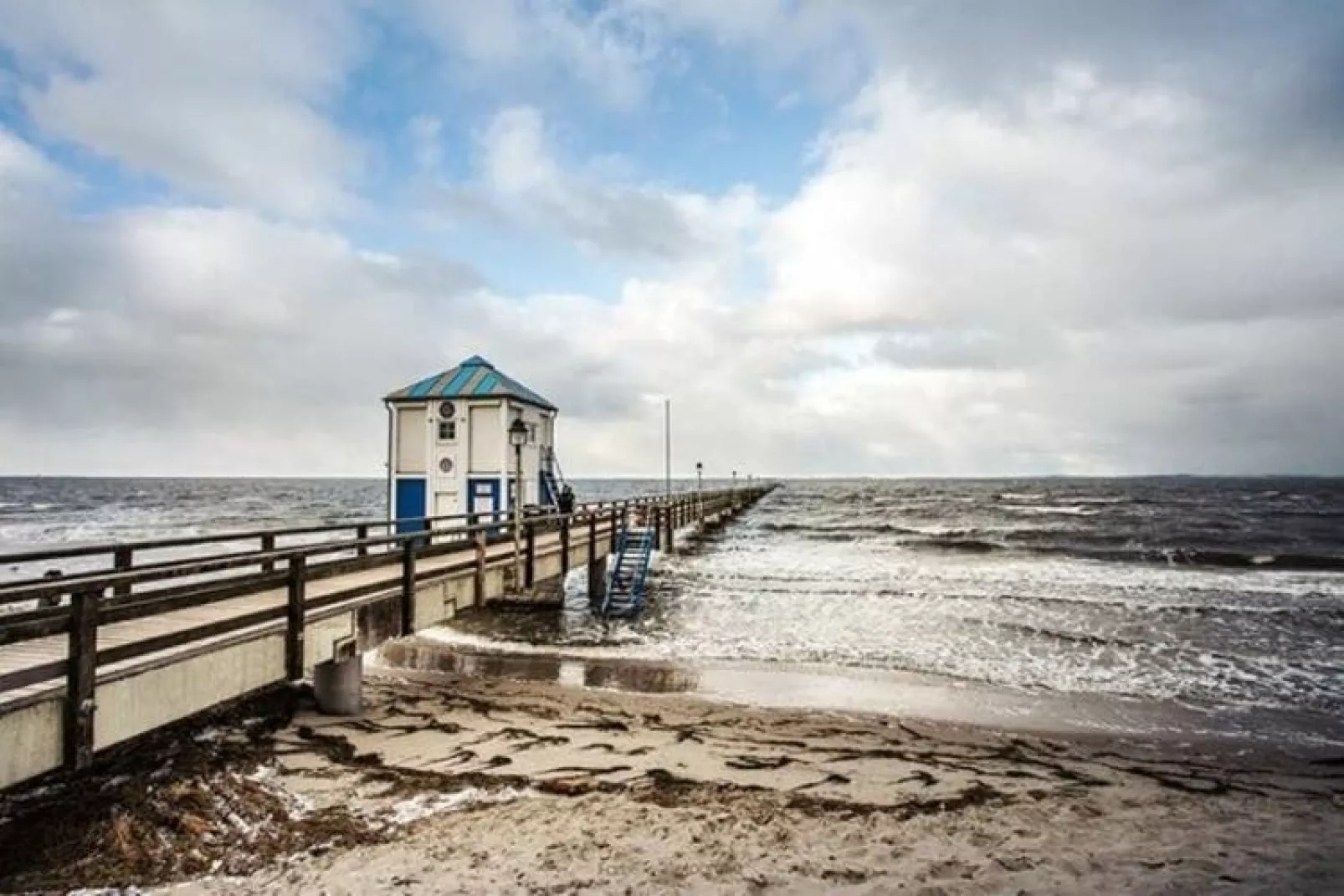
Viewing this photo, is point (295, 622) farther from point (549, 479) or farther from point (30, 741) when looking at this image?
point (549, 479)

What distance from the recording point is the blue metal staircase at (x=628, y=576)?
18562mm

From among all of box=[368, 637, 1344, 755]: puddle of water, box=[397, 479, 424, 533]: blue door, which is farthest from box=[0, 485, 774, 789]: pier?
Result: box=[397, 479, 424, 533]: blue door

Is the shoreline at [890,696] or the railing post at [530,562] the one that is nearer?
the shoreline at [890,696]

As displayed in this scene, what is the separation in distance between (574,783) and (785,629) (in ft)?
33.1

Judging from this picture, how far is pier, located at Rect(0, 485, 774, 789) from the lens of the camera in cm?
505

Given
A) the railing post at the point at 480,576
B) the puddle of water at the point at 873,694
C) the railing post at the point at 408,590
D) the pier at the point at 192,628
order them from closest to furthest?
the pier at the point at 192,628 < the railing post at the point at 408,590 < the puddle of water at the point at 873,694 < the railing post at the point at 480,576

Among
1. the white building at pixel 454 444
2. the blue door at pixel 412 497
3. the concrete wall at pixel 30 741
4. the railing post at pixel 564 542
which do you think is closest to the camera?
the concrete wall at pixel 30 741

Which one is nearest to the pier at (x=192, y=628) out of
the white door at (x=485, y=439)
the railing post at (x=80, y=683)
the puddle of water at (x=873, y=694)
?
the railing post at (x=80, y=683)

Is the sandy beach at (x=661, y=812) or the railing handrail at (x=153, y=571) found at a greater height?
the railing handrail at (x=153, y=571)

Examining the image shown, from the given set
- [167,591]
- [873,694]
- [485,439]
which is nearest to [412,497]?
[485,439]

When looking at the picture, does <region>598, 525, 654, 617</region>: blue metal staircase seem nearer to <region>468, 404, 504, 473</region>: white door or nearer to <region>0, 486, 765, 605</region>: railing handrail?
<region>468, 404, 504, 473</region>: white door

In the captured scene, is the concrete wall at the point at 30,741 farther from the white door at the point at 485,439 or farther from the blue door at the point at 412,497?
the blue door at the point at 412,497

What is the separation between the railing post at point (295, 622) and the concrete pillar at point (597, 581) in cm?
1209

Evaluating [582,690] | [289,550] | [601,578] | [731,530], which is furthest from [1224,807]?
[731,530]
